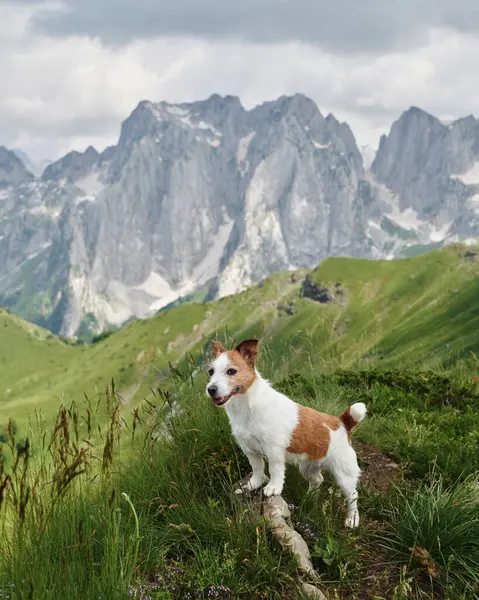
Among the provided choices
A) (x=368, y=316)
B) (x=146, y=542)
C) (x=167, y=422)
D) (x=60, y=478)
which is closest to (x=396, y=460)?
(x=167, y=422)

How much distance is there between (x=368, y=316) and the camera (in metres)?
188

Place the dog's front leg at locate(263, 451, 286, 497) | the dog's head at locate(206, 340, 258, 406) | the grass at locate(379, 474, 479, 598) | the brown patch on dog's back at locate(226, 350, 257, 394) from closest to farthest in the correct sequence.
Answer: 1. the grass at locate(379, 474, 479, 598)
2. the dog's head at locate(206, 340, 258, 406)
3. the brown patch on dog's back at locate(226, 350, 257, 394)
4. the dog's front leg at locate(263, 451, 286, 497)

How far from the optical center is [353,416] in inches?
254

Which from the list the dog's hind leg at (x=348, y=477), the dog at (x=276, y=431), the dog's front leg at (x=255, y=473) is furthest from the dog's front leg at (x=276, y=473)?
the dog's hind leg at (x=348, y=477)

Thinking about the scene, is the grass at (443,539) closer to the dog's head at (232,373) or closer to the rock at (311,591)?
the rock at (311,591)

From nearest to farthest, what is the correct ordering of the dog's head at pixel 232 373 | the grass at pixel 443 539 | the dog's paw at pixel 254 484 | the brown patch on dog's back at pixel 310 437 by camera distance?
the grass at pixel 443 539 → the dog's head at pixel 232 373 → the brown patch on dog's back at pixel 310 437 → the dog's paw at pixel 254 484

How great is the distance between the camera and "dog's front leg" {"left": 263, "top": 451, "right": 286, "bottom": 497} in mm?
6039

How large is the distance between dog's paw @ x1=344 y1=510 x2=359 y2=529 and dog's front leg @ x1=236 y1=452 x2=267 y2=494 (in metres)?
1.19

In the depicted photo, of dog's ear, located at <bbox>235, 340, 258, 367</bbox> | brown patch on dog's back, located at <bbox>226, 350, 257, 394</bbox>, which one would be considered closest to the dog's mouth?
brown patch on dog's back, located at <bbox>226, 350, 257, 394</bbox>

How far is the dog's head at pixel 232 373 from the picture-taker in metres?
5.54

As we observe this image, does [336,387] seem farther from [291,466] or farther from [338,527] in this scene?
[338,527]

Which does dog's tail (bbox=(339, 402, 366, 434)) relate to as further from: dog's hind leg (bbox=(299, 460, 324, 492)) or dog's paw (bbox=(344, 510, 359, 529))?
dog's paw (bbox=(344, 510, 359, 529))

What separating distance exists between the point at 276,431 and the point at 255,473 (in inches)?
33.9

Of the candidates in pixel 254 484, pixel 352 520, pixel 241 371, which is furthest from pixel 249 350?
pixel 352 520
